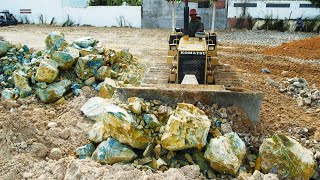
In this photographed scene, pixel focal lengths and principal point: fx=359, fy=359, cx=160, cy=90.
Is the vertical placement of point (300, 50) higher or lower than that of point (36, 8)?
lower

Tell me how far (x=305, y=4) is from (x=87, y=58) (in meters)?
15.8

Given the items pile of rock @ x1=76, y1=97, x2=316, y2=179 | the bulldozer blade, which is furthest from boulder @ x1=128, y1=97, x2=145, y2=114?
the bulldozer blade

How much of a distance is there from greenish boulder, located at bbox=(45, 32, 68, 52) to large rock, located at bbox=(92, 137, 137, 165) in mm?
4445

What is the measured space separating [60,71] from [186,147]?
4750 millimetres

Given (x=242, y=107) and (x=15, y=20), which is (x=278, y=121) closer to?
(x=242, y=107)

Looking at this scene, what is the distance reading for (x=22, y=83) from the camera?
890 cm

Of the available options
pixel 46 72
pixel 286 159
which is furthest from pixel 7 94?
pixel 286 159

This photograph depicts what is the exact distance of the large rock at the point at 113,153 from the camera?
570 centimetres

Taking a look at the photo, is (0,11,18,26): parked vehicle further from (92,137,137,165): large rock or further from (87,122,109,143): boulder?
(92,137,137,165): large rock

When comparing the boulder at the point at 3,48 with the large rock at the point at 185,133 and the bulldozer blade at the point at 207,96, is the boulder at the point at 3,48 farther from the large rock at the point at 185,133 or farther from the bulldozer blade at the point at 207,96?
the large rock at the point at 185,133

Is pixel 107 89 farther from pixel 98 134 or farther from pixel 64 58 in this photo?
pixel 98 134

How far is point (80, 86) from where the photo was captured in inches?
356

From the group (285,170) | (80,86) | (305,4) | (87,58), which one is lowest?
(285,170)

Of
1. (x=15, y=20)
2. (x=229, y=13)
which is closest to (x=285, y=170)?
(x=229, y=13)
